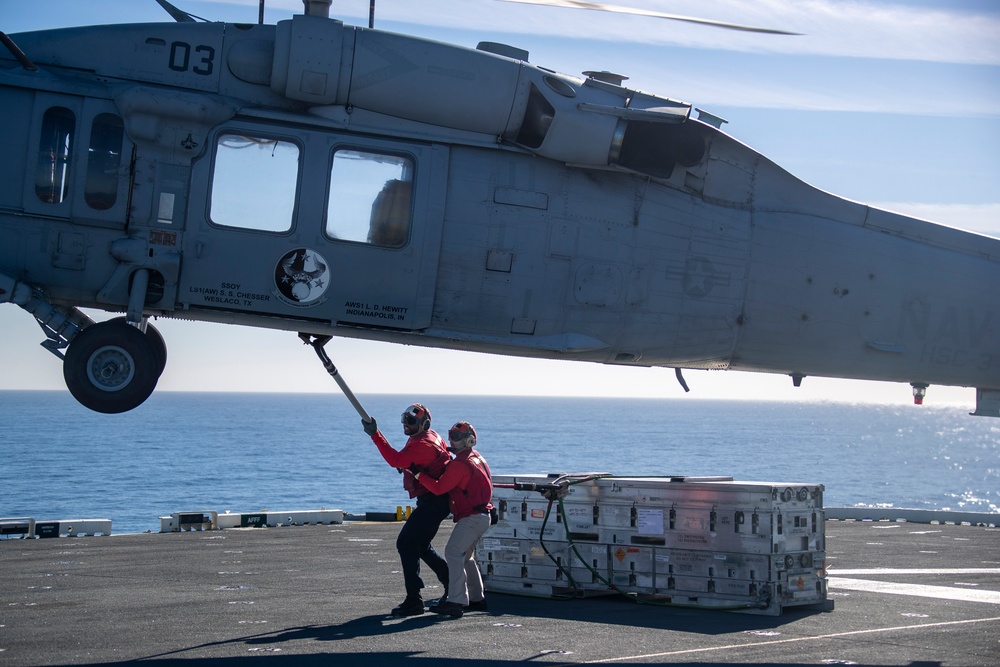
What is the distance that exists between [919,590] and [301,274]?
8.21m

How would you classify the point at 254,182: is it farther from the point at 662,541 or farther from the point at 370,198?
the point at 662,541

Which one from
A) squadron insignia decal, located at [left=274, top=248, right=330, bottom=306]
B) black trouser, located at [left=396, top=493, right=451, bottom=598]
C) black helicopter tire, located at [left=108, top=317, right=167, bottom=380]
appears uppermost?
squadron insignia decal, located at [left=274, top=248, right=330, bottom=306]

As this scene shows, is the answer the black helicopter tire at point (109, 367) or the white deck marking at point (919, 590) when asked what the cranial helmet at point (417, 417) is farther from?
the white deck marking at point (919, 590)

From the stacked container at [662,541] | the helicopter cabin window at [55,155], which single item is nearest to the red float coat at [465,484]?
the stacked container at [662,541]

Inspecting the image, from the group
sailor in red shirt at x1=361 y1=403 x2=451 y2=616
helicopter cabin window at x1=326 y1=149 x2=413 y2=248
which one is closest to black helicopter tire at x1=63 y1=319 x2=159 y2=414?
helicopter cabin window at x1=326 y1=149 x2=413 y2=248

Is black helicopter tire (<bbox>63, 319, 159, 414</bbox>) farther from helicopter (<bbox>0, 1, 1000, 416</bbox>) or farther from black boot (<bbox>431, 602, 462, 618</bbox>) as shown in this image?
black boot (<bbox>431, 602, 462, 618</bbox>)

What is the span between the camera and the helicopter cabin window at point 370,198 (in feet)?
31.1

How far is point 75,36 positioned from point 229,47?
142 centimetres

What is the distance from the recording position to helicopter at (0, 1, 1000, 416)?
9.36 m

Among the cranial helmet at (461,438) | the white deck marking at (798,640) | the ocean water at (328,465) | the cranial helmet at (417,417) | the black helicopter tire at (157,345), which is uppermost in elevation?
the black helicopter tire at (157,345)

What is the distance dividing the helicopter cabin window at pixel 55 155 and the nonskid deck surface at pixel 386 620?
382 centimetres

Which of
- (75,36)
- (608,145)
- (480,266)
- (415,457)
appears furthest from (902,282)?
(75,36)

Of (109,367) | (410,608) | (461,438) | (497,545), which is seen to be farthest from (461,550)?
(109,367)

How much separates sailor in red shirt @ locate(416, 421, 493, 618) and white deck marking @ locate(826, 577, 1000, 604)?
5123mm
